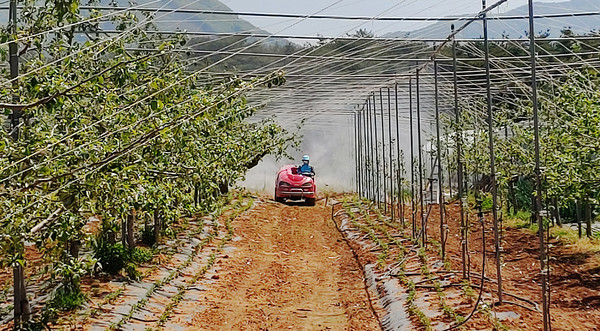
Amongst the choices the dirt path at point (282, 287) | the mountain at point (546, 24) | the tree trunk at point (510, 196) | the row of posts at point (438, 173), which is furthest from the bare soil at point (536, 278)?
the mountain at point (546, 24)

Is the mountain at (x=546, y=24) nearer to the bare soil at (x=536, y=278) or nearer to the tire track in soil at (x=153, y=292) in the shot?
the bare soil at (x=536, y=278)

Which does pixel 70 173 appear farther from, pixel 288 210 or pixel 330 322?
pixel 288 210

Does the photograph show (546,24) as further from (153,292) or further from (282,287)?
(153,292)

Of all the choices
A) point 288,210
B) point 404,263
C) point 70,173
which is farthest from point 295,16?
point 288,210

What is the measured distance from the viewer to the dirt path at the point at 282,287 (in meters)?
9.26

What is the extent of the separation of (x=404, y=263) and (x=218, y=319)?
3.59 metres

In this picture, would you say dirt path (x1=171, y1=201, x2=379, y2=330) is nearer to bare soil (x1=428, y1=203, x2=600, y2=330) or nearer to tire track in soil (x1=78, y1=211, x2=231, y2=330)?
tire track in soil (x1=78, y1=211, x2=231, y2=330)

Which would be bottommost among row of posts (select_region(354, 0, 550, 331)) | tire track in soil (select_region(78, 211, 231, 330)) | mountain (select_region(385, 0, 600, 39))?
tire track in soil (select_region(78, 211, 231, 330))

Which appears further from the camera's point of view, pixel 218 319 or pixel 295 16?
pixel 295 16


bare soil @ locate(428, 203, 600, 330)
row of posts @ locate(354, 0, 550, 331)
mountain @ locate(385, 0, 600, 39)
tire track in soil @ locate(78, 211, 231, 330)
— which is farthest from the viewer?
mountain @ locate(385, 0, 600, 39)

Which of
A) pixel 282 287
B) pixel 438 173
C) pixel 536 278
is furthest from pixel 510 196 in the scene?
pixel 282 287

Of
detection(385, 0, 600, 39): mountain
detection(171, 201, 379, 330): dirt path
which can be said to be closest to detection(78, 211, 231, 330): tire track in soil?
detection(171, 201, 379, 330): dirt path

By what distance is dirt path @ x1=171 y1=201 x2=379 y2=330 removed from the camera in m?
9.26

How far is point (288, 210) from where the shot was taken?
888 inches
